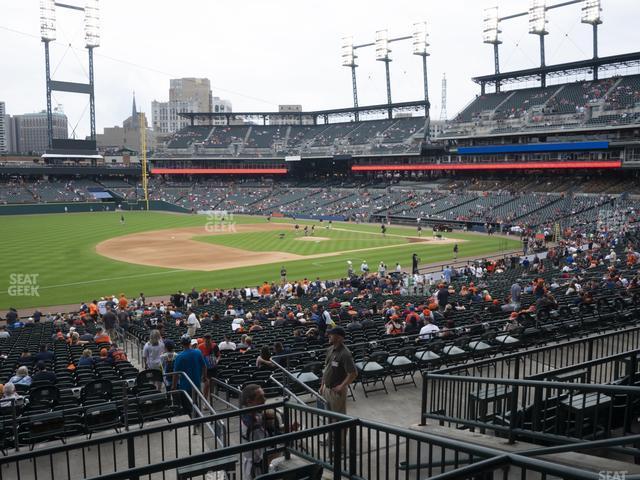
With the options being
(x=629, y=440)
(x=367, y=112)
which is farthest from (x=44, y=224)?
(x=629, y=440)

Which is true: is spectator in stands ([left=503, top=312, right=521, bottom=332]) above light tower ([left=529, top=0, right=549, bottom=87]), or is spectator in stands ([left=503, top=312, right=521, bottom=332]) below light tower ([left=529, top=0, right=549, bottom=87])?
below

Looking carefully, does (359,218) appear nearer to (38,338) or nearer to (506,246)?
(506,246)

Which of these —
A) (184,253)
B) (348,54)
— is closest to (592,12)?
(348,54)

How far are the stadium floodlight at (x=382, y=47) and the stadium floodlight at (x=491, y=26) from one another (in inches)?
698

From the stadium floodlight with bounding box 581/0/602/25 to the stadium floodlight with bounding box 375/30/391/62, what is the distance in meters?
31.9

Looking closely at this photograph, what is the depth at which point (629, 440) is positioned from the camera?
147 inches

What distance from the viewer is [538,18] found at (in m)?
69.6

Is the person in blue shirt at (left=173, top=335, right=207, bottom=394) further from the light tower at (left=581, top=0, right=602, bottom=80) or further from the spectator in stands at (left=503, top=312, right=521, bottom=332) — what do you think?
the light tower at (left=581, top=0, right=602, bottom=80)

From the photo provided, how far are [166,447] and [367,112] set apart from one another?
325ft

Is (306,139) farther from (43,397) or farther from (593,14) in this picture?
(43,397)

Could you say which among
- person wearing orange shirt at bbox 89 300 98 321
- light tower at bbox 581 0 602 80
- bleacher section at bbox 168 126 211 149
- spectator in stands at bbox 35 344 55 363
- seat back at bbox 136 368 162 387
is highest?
light tower at bbox 581 0 602 80

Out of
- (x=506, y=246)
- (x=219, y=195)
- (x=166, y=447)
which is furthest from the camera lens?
(x=219, y=195)

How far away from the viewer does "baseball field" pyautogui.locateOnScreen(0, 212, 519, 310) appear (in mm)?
33062

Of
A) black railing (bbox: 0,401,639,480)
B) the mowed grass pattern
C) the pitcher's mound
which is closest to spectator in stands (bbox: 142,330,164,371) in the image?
black railing (bbox: 0,401,639,480)
